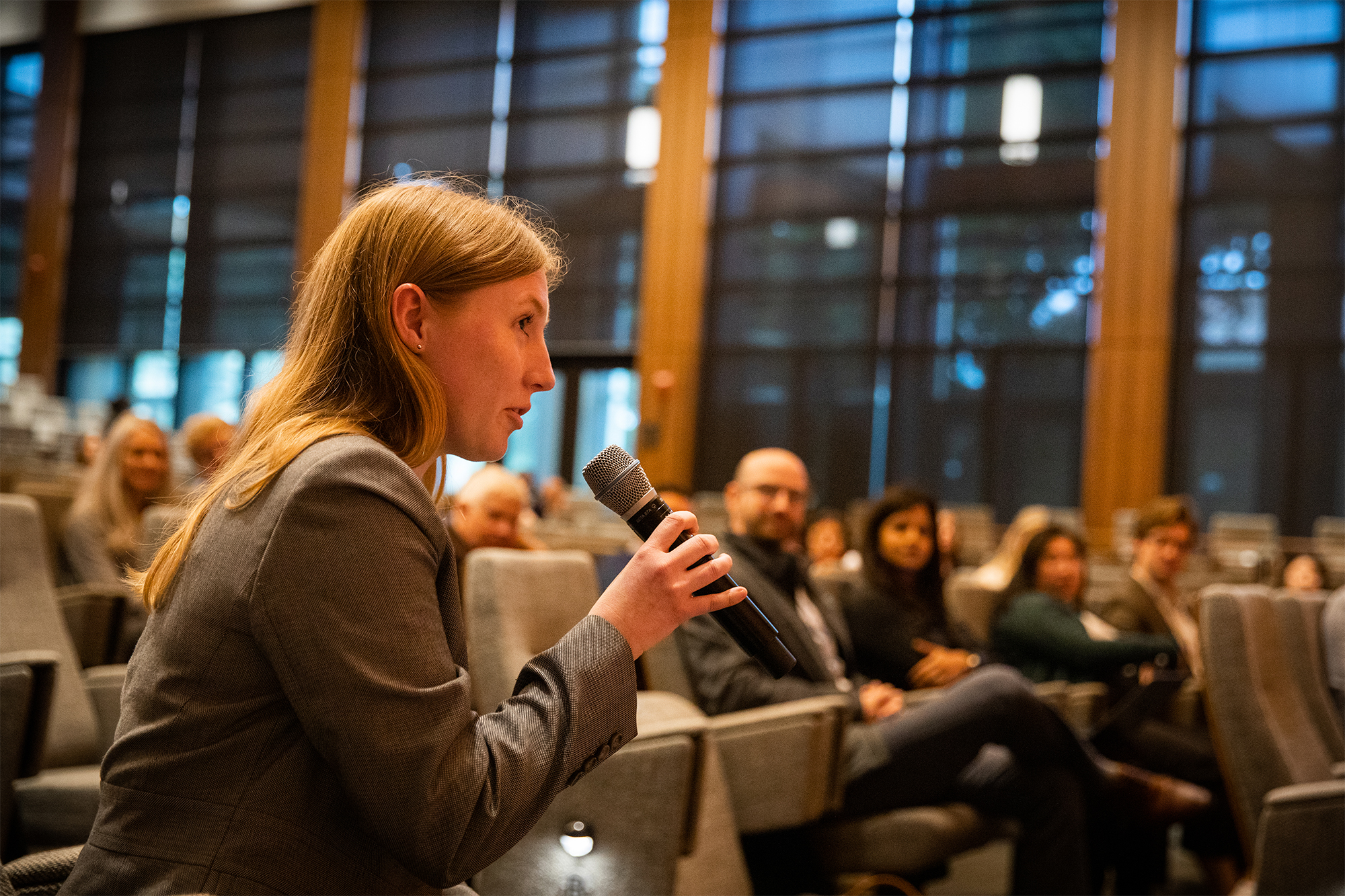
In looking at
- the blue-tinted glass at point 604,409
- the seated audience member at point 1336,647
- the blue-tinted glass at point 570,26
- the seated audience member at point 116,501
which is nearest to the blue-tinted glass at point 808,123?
the blue-tinted glass at point 570,26

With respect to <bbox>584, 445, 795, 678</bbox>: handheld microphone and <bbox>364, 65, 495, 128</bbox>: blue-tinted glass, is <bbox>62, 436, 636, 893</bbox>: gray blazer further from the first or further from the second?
<bbox>364, 65, 495, 128</bbox>: blue-tinted glass

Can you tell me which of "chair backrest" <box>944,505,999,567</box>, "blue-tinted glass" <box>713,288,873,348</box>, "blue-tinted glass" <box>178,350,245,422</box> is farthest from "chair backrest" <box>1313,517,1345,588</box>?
"blue-tinted glass" <box>178,350,245,422</box>

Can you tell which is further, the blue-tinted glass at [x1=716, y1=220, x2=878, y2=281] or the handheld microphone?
the blue-tinted glass at [x1=716, y1=220, x2=878, y2=281]

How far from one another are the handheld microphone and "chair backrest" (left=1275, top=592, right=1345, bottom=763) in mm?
2212

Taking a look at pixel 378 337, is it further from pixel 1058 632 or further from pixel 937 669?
pixel 1058 632

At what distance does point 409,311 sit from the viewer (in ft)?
3.17

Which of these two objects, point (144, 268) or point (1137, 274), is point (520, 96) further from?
point (1137, 274)

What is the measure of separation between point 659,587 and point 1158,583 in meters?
3.66

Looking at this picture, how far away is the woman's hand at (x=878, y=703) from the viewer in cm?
283

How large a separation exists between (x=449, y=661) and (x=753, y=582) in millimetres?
1974

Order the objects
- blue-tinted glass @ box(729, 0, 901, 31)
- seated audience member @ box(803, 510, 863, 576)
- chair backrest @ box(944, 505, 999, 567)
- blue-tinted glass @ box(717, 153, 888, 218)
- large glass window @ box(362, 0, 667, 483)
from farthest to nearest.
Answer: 1. large glass window @ box(362, 0, 667, 483)
2. blue-tinted glass @ box(729, 0, 901, 31)
3. blue-tinted glass @ box(717, 153, 888, 218)
4. chair backrest @ box(944, 505, 999, 567)
5. seated audience member @ box(803, 510, 863, 576)

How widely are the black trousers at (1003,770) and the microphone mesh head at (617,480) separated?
1659mm

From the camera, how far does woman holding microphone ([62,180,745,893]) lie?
82cm

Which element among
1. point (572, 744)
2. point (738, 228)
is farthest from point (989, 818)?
point (738, 228)
